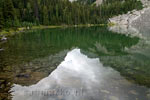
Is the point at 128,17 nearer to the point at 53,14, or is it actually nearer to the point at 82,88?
the point at 53,14

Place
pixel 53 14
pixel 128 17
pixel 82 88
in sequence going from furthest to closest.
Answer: pixel 128 17 < pixel 53 14 < pixel 82 88

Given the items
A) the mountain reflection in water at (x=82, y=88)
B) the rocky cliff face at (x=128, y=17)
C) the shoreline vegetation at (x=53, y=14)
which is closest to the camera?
the mountain reflection in water at (x=82, y=88)

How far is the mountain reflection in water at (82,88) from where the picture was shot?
10406 millimetres

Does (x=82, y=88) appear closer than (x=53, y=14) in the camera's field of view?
Yes

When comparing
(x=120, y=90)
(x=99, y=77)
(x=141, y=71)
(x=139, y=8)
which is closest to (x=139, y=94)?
(x=120, y=90)

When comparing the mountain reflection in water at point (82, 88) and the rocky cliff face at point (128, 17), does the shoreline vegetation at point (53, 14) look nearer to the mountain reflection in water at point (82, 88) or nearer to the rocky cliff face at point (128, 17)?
the rocky cliff face at point (128, 17)

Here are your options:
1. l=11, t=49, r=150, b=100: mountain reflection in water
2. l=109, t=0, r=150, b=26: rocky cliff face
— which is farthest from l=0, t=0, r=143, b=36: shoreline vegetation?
l=11, t=49, r=150, b=100: mountain reflection in water

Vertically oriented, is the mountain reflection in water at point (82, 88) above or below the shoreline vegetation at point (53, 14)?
below

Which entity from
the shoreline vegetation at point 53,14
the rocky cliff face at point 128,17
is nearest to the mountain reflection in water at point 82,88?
the shoreline vegetation at point 53,14

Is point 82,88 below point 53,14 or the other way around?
below

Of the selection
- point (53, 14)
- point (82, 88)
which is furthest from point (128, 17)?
point (82, 88)

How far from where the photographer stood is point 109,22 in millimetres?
162625

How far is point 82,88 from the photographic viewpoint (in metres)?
11.9

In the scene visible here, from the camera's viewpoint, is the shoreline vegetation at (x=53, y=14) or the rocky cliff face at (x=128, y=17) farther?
the rocky cliff face at (x=128, y=17)
